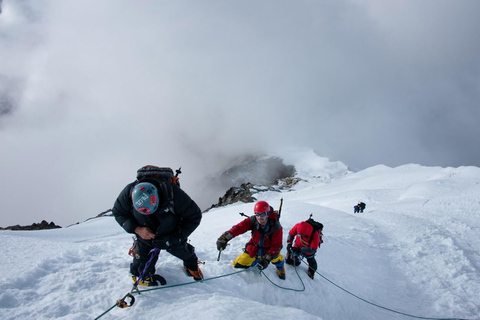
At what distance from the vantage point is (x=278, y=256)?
5188mm

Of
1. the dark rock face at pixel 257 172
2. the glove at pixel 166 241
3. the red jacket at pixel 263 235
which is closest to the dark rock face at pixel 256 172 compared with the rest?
the dark rock face at pixel 257 172

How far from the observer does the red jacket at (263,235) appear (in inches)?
200

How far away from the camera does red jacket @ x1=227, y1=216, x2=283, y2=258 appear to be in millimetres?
5086

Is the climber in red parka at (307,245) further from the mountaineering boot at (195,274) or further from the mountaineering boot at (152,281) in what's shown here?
the mountaineering boot at (152,281)

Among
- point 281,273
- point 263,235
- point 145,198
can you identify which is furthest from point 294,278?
point 145,198

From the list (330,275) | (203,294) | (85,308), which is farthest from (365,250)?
(85,308)

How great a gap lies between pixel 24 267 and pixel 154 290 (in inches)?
92.6

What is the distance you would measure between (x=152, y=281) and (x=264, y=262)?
2359 millimetres

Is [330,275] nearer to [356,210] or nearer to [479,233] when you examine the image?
[479,233]

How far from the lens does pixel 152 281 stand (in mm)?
3750

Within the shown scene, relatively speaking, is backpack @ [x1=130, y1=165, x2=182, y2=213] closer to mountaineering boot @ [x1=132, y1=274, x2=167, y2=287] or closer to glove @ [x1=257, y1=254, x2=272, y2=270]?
mountaineering boot @ [x1=132, y1=274, x2=167, y2=287]

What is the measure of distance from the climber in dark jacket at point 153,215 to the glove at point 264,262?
2.03 m

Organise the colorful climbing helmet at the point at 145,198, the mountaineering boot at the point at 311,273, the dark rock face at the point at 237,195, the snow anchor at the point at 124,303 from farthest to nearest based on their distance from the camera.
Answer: the dark rock face at the point at 237,195
the mountaineering boot at the point at 311,273
the colorful climbing helmet at the point at 145,198
the snow anchor at the point at 124,303

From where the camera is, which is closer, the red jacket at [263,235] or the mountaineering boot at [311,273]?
the red jacket at [263,235]
